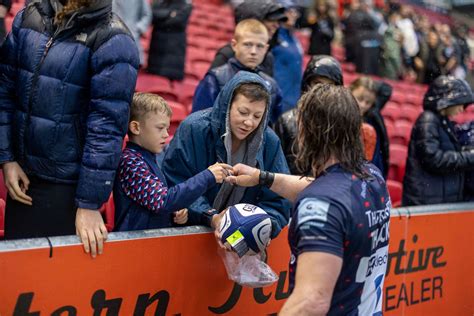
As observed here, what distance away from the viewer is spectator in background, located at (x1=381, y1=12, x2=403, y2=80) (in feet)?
47.1

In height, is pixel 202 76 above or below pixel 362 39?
below

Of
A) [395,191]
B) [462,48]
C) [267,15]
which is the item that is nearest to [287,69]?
[267,15]

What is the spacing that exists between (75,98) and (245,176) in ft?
2.60

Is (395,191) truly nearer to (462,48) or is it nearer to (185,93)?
(185,93)

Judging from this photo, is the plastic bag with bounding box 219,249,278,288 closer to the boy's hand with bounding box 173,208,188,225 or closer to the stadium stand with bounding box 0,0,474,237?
the boy's hand with bounding box 173,208,188,225

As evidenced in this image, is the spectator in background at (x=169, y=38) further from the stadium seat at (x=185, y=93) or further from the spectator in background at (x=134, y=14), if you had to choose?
the spectator in background at (x=134, y=14)

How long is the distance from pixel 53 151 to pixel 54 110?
0.56ft

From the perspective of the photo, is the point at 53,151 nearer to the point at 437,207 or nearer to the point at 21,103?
the point at 21,103

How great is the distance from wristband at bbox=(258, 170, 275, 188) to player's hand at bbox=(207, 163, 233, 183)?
137 mm

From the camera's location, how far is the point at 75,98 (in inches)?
118

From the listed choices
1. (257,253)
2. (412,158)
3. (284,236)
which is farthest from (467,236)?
(257,253)

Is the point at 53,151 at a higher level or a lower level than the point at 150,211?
higher

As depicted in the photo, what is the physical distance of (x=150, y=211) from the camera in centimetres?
321

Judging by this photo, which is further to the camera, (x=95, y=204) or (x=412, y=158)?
(x=412, y=158)
